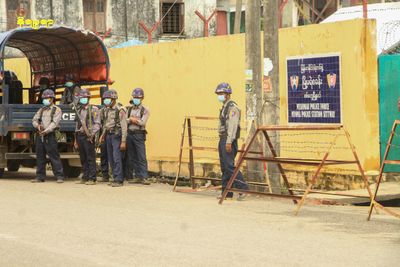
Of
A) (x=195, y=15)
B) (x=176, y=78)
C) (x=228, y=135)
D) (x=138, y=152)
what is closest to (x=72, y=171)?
Answer: (x=138, y=152)

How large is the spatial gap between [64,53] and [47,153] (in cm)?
376

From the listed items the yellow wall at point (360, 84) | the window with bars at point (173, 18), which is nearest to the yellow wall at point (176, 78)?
the yellow wall at point (360, 84)

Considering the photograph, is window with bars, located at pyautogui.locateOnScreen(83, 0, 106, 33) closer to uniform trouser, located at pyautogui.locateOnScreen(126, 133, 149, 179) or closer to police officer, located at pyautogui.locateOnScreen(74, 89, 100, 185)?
police officer, located at pyautogui.locateOnScreen(74, 89, 100, 185)

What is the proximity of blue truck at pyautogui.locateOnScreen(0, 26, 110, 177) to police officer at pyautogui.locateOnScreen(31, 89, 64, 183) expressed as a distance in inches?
17.9

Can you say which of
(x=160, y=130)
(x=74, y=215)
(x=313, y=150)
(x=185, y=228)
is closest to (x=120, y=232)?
(x=185, y=228)

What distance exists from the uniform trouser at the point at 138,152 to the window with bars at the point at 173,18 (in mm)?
24253

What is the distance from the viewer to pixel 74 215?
45.7 ft

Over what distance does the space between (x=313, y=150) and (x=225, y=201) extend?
2.95 meters

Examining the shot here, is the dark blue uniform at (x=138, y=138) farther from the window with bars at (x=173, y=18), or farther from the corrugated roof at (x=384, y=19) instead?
the window with bars at (x=173, y=18)

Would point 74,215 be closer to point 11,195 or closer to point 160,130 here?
point 11,195

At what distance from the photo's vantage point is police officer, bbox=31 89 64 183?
1947 cm

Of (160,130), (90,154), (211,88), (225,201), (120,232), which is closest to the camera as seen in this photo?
(120,232)

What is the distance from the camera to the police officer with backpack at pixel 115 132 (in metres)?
19.1

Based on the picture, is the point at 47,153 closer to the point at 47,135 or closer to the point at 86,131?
the point at 47,135
